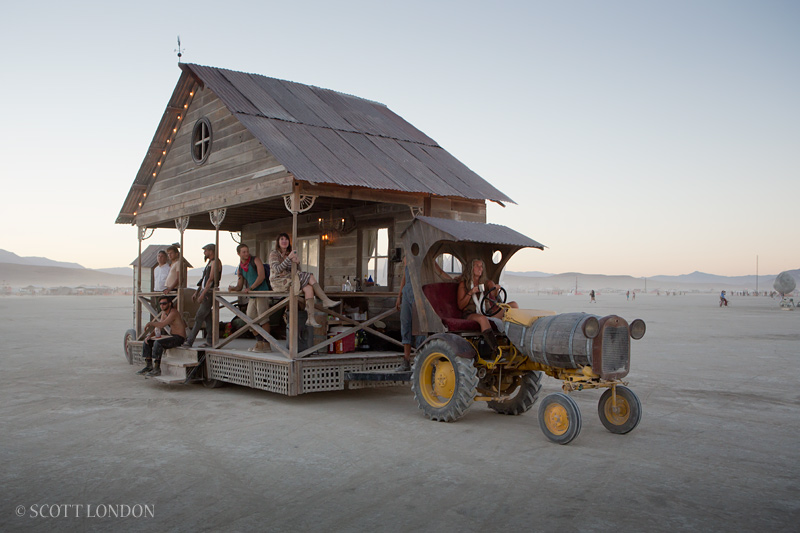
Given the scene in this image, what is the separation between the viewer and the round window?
45.3 ft

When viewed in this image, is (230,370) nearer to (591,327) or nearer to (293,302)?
(293,302)

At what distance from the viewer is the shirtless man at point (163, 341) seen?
13.2 m

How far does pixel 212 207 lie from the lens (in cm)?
1322

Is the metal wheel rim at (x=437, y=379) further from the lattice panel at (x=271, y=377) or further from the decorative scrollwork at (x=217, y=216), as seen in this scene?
the decorative scrollwork at (x=217, y=216)

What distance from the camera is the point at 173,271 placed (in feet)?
48.6

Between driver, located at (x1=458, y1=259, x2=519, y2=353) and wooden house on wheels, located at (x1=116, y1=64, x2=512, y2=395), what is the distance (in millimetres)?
709

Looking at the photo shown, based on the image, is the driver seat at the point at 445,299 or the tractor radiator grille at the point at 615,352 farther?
the driver seat at the point at 445,299

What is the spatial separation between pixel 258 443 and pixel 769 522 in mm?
5343

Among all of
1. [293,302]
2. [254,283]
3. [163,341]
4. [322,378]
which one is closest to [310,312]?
[293,302]

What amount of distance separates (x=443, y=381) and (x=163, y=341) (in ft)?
20.8

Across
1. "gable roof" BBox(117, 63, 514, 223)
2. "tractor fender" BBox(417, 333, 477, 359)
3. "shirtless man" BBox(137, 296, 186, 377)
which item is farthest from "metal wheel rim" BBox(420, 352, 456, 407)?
"shirtless man" BBox(137, 296, 186, 377)

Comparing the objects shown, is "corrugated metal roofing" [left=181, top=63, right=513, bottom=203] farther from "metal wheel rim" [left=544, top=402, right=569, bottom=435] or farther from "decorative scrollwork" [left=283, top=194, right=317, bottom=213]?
"metal wheel rim" [left=544, top=402, right=569, bottom=435]

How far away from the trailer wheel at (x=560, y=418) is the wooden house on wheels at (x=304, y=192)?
2696 millimetres

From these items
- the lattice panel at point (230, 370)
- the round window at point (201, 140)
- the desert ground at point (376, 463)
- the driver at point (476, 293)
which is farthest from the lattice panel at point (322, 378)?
the round window at point (201, 140)
